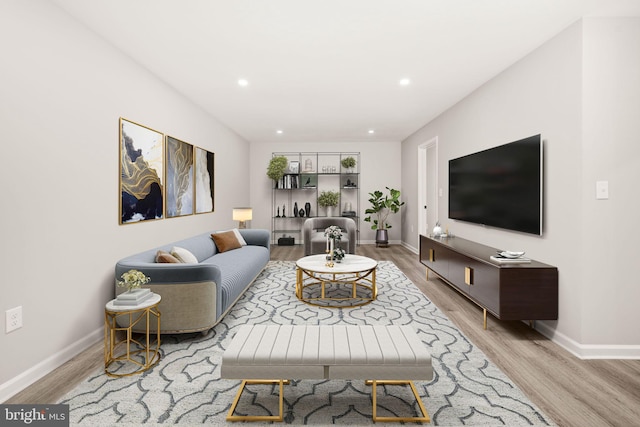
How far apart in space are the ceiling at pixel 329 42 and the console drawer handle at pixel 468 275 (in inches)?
80.6

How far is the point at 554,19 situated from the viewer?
2525mm

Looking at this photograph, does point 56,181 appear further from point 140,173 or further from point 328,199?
point 328,199

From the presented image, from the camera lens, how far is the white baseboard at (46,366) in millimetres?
1942

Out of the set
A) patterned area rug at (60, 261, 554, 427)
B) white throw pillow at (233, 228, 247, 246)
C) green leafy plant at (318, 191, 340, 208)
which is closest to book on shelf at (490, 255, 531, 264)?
patterned area rug at (60, 261, 554, 427)

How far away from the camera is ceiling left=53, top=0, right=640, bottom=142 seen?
2.38m

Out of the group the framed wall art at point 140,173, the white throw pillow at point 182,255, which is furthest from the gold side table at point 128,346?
the framed wall art at point 140,173

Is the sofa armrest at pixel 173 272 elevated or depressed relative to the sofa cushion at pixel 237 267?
elevated

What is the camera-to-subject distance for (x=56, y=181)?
232 centimetres

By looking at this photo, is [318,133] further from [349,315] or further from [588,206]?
[588,206]

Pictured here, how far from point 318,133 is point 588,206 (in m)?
5.16

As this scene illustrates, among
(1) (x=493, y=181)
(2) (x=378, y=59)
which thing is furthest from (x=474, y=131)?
(2) (x=378, y=59)

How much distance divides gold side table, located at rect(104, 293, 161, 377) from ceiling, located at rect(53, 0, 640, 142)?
6.83 feet

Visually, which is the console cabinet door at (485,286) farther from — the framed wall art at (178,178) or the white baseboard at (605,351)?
the framed wall art at (178,178)

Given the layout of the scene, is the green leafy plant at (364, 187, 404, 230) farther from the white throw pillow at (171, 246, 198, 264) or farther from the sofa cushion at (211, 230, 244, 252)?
the white throw pillow at (171, 246, 198, 264)
